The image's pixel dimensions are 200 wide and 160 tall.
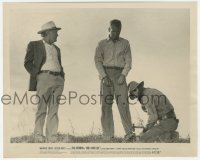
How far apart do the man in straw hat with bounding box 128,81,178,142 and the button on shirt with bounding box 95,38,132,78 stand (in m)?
0.21

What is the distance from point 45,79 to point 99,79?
1.66 ft

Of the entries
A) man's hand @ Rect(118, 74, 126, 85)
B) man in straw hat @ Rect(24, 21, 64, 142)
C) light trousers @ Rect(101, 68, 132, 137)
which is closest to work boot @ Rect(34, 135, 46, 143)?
man in straw hat @ Rect(24, 21, 64, 142)

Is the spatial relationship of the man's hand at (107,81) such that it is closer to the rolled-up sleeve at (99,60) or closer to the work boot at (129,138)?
the rolled-up sleeve at (99,60)

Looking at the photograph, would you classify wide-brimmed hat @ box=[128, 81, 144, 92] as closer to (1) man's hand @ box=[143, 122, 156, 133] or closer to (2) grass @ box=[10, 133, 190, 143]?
(1) man's hand @ box=[143, 122, 156, 133]

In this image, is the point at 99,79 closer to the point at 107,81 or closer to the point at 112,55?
the point at 107,81

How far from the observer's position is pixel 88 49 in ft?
13.4

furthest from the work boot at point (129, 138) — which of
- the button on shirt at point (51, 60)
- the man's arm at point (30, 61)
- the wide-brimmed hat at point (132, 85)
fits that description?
the man's arm at point (30, 61)

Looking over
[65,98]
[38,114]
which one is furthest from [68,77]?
[38,114]

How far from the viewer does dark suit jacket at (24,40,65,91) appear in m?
3.97

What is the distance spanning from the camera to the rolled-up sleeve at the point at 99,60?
4.01 m

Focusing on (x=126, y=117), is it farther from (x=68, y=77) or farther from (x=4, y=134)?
(x=4, y=134)

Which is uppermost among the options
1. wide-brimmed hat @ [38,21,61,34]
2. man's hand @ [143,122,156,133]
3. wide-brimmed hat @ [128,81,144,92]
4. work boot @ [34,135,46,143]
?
wide-brimmed hat @ [38,21,61,34]

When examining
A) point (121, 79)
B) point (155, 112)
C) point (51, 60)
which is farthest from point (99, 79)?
point (155, 112)

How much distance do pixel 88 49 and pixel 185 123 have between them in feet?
3.79
